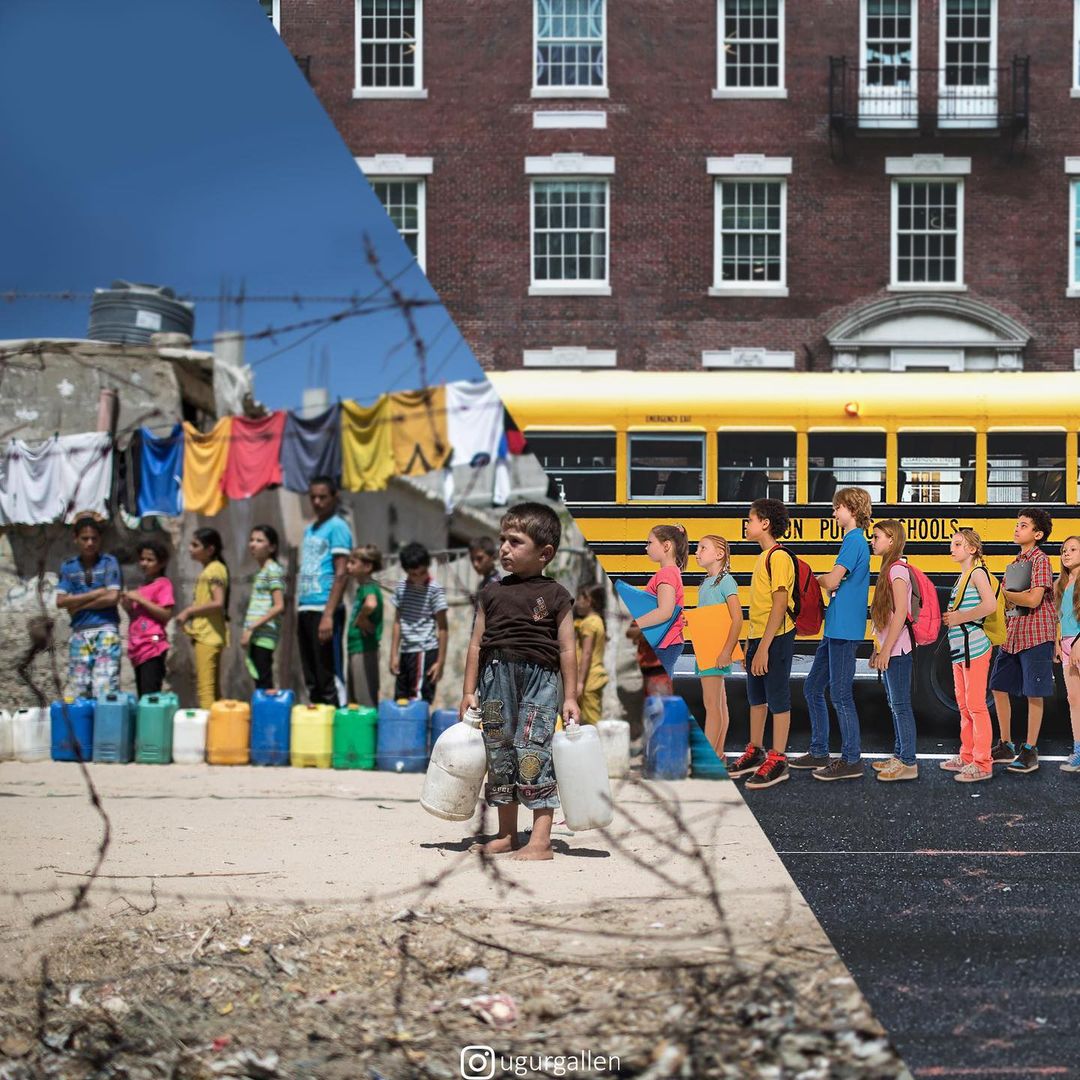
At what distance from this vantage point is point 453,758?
4.83ft

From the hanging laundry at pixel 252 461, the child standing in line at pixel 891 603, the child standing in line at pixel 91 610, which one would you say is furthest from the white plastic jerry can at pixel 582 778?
the child standing in line at pixel 91 610

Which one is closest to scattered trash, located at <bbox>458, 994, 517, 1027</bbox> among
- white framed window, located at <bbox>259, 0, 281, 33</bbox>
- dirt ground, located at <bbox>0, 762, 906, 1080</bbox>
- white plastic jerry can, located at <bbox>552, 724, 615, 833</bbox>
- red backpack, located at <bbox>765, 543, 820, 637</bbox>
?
dirt ground, located at <bbox>0, 762, 906, 1080</bbox>

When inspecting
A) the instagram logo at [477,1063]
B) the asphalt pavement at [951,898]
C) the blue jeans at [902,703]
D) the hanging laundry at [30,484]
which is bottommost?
the instagram logo at [477,1063]

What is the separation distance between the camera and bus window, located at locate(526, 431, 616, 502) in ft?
4.20

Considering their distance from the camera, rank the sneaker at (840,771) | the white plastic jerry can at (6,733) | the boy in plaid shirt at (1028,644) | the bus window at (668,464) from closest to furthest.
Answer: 1. the bus window at (668,464)
2. the boy in plaid shirt at (1028,644)
3. the sneaker at (840,771)
4. the white plastic jerry can at (6,733)

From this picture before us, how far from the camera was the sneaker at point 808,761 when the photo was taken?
1.54 meters

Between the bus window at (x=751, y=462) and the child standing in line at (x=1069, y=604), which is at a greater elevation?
the bus window at (x=751, y=462)

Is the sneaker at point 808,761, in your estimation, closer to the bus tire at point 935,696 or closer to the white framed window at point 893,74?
the bus tire at point 935,696

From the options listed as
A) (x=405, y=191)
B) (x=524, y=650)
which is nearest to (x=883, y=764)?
(x=524, y=650)

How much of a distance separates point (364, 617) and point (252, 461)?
217 mm

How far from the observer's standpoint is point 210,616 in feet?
4.74

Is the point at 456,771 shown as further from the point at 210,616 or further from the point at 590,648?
the point at 210,616

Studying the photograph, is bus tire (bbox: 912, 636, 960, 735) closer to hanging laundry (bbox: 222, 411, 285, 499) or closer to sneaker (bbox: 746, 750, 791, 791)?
sneaker (bbox: 746, 750, 791, 791)

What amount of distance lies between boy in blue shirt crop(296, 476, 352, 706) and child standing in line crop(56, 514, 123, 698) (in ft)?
0.83
